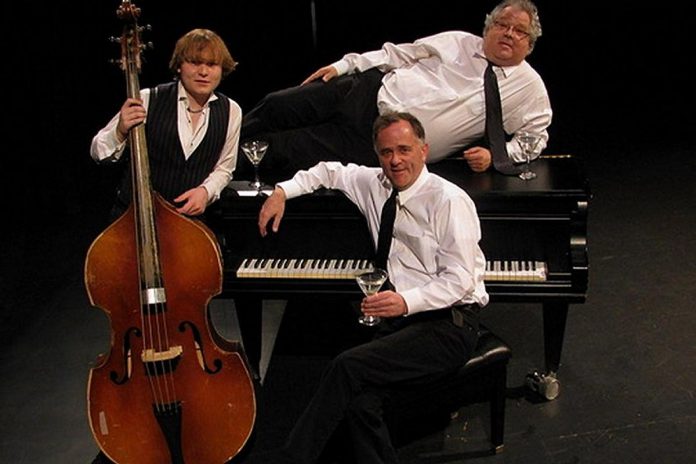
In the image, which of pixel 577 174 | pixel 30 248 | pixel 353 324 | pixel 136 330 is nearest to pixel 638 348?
pixel 577 174

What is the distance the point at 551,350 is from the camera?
3.80 meters

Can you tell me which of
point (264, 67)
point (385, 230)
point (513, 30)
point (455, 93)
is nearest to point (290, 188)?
point (385, 230)

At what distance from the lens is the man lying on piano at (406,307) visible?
3.21 metres

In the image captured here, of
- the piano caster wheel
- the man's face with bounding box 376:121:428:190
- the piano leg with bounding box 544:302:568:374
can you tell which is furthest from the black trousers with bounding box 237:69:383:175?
the piano caster wheel

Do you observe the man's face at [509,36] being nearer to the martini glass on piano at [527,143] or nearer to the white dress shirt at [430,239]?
the martini glass on piano at [527,143]

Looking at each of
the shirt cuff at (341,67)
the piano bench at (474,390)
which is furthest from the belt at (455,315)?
the shirt cuff at (341,67)

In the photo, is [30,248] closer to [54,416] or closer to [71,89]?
[71,89]

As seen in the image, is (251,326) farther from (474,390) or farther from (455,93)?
(455,93)

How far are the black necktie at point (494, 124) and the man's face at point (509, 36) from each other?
0.08 m

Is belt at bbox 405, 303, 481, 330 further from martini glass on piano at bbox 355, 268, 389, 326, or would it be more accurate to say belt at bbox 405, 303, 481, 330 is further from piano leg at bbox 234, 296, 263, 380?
piano leg at bbox 234, 296, 263, 380

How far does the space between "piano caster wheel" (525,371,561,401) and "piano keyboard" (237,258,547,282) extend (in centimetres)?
49

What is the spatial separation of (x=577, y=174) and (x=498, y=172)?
30 cm

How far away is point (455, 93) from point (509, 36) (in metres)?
0.31

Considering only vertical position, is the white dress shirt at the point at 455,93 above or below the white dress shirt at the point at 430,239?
above
